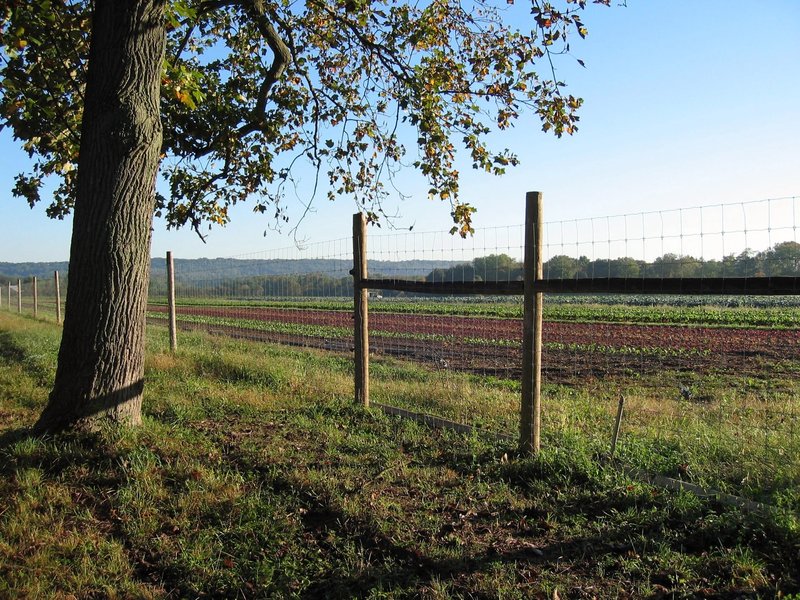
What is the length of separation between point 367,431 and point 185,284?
776 inches

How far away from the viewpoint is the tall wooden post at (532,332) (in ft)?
16.3

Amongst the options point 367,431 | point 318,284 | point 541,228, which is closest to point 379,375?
point 318,284

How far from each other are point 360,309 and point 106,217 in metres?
3.10

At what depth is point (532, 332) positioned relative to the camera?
500 centimetres

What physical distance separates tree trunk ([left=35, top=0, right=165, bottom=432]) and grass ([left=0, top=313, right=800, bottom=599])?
0.49 m

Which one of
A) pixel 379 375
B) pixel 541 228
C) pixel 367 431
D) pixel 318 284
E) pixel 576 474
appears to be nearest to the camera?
pixel 576 474

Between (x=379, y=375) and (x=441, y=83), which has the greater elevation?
(x=441, y=83)

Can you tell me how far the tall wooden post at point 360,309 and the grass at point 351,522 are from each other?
1.16m

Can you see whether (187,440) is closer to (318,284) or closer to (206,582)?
(206,582)

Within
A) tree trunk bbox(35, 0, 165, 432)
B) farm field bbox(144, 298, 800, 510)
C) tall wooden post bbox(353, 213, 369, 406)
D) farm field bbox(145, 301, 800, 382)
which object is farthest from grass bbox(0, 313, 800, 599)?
farm field bbox(145, 301, 800, 382)

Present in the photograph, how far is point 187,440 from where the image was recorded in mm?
5270

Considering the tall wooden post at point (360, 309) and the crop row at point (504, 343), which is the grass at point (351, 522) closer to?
the tall wooden post at point (360, 309)

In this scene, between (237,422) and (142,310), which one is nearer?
(142,310)

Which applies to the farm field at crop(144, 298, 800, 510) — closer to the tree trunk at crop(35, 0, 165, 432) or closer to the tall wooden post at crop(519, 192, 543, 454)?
the tall wooden post at crop(519, 192, 543, 454)
